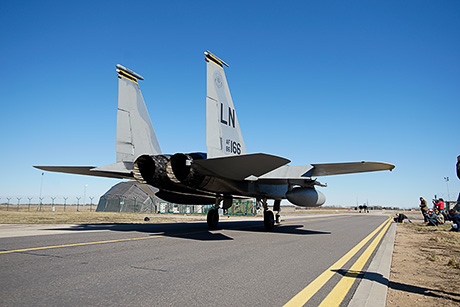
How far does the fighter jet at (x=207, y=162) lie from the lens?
390 inches

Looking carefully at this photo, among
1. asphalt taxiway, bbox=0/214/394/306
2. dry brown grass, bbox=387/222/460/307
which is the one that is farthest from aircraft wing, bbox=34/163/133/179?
dry brown grass, bbox=387/222/460/307

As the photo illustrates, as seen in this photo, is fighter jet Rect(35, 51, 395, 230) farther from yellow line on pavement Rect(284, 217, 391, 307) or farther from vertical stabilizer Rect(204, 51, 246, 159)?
yellow line on pavement Rect(284, 217, 391, 307)

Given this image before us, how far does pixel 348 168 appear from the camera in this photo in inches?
448

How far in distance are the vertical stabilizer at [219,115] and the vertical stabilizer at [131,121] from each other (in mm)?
3223

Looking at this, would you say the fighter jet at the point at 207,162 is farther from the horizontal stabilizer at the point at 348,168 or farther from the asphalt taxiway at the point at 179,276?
the asphalt taxiway at the point at 179,276

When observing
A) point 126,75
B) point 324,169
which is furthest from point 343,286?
point 126,75

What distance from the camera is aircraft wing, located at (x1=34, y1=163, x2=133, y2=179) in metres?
10.9

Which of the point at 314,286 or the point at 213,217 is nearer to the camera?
the point at 314,286

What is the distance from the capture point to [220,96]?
442 inches

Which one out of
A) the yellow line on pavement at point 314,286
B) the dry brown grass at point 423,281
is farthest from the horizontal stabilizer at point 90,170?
the dry brown grass at point 423,281

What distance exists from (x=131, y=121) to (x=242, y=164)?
550 centimetres

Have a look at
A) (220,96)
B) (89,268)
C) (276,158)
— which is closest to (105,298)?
(89,268)

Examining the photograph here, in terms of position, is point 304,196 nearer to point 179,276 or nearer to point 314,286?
point 314,286

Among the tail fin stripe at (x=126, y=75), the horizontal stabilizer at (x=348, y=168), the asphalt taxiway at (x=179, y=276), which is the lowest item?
the asphalt taxiway at (x=179, y=276)
